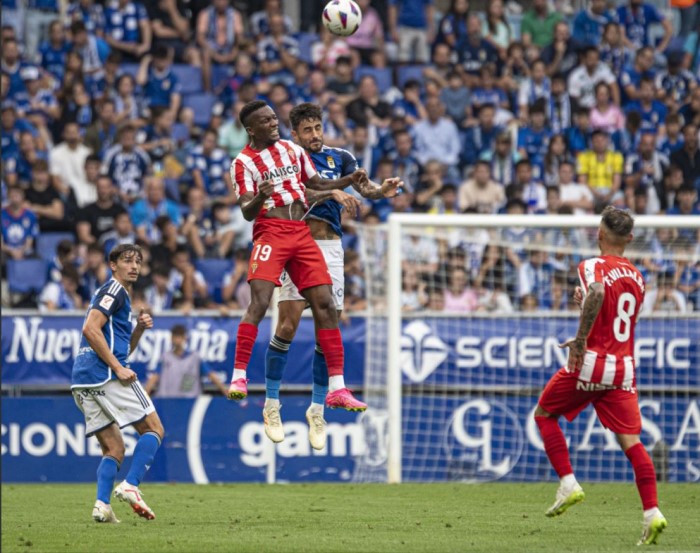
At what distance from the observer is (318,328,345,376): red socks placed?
11672 millimetres

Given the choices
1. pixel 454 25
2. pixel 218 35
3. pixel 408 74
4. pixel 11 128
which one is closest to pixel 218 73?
pixel 218 35

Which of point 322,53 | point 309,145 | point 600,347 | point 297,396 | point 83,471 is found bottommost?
point 83,471

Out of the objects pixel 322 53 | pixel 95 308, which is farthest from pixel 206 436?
pixel 322 53

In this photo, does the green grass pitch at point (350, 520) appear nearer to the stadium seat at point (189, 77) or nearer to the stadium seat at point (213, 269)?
the stadium seat at point (213, 269)

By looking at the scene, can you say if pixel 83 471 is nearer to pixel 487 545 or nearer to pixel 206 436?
pixel 206 436

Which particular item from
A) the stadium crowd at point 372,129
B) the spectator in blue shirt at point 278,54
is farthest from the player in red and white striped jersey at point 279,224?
the spectator in blue shirt at point 278,54

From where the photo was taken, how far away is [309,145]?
11836 millimetres

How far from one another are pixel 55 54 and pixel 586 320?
574 inches

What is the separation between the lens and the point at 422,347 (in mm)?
17562

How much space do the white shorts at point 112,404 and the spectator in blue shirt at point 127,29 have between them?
12442 mm

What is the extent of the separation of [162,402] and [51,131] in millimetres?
6118

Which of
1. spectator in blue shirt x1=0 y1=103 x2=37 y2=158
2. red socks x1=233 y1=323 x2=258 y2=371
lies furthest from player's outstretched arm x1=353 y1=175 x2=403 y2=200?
spectator in blue shirt x1=0 y1=103 x2=37 y2=158

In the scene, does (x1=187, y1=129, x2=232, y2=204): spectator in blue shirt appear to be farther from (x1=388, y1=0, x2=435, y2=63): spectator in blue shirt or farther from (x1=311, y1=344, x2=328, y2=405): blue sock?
(x1=311, y1=344, x2=328, y2=405): blue sock

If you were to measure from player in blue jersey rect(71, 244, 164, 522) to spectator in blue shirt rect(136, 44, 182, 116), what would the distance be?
35.7 ft
